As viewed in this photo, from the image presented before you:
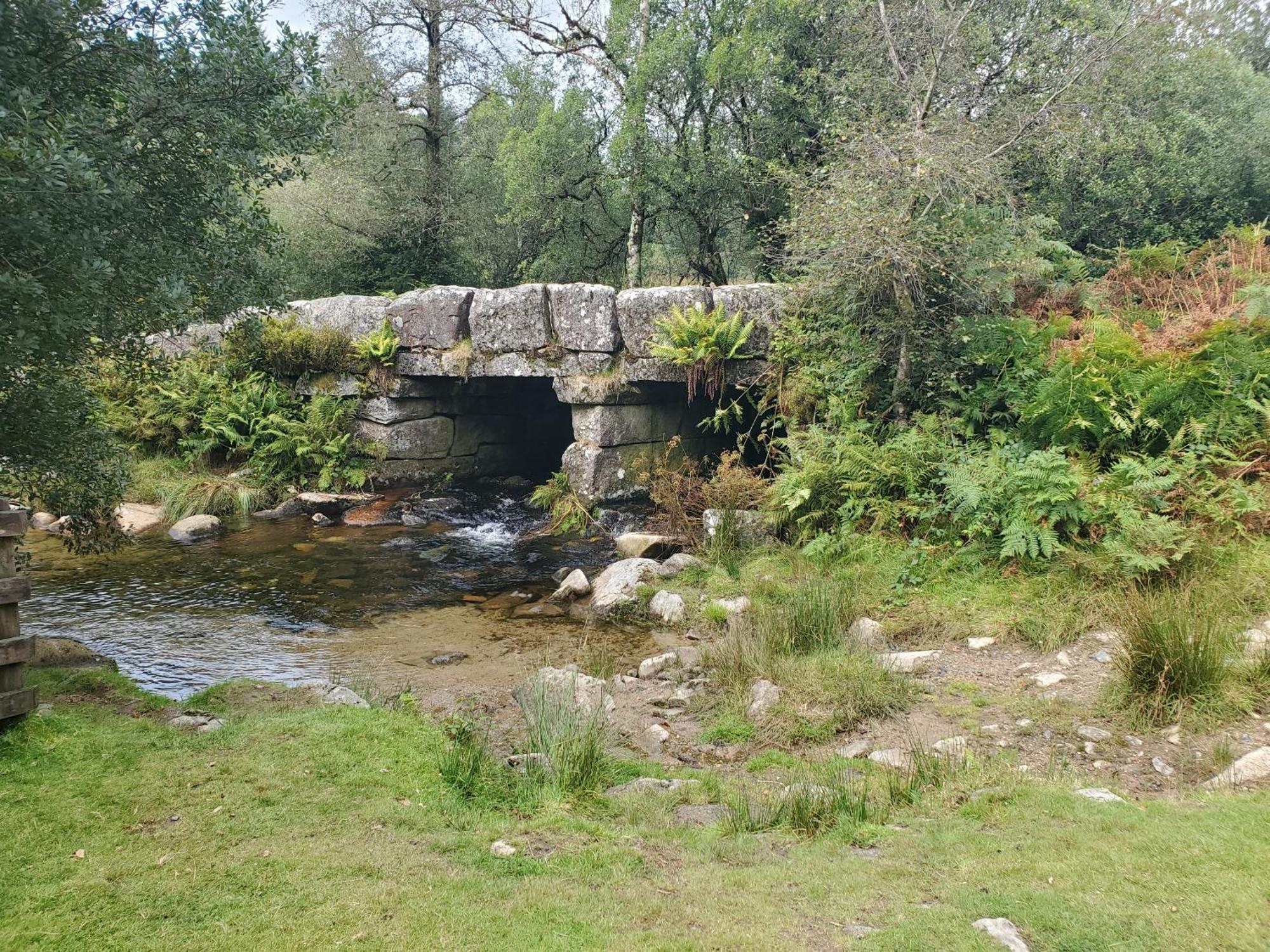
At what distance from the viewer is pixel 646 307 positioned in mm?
11672

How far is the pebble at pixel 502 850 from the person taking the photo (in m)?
3.46

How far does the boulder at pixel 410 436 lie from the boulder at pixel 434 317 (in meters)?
1.48

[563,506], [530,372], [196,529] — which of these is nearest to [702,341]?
[530,372]

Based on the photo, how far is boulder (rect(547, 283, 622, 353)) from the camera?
1189 cm

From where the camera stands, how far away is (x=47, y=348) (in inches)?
176

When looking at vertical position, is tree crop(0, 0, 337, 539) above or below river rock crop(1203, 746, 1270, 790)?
above

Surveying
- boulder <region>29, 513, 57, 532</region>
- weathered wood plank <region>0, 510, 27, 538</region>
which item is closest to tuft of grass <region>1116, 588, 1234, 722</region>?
weathered wood plank <region>0, 510, 27, 538</region>

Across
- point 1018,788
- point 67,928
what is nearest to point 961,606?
point 1018,788

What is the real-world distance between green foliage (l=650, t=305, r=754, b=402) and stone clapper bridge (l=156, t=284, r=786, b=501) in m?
0.29

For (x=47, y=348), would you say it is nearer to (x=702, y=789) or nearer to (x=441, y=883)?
(x=441, y=883)

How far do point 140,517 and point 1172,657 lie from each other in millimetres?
12938

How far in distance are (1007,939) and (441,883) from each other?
81.0 inches

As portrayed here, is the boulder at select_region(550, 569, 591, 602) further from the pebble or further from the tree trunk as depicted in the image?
the tree trunk

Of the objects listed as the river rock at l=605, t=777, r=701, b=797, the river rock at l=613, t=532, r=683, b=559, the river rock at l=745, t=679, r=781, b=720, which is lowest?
the river rock at l=605, t=777, r=701, b=797
